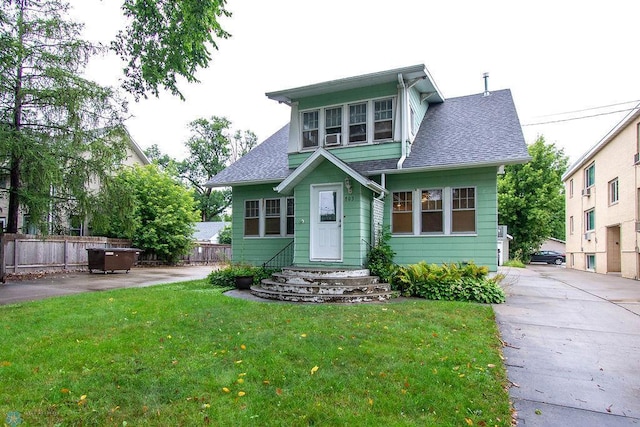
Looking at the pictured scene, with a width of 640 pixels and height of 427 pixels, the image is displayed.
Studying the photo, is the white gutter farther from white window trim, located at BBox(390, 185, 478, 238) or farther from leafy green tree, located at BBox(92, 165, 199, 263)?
leafy green tree, located at BBox(92, 165, 199, 263)

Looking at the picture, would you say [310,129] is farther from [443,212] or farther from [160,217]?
[160,217]

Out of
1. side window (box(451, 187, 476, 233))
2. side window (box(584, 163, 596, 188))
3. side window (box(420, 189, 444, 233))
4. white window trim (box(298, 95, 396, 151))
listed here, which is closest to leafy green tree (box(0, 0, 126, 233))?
white window trim (box(298, 95, 396, 151))

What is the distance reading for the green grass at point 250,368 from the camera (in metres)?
3.10

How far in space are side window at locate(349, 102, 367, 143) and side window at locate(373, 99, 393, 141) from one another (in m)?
0.30

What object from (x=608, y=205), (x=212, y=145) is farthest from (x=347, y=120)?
(x=212, y=145)

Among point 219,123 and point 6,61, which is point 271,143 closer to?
point 6,61

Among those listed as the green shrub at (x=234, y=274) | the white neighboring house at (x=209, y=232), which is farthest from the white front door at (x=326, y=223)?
the white neighboring house at (x=209, y=232)

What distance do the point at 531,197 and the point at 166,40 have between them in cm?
2801

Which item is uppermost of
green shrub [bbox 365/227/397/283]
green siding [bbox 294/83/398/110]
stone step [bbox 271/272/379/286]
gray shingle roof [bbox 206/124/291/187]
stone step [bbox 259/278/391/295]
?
green siding [bbox 294/83/398/110]

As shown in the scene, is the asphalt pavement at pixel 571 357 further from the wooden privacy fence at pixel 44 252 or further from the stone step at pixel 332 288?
the wooden privacy fence at pixel 44 252

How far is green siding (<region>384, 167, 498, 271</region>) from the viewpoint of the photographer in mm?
9367

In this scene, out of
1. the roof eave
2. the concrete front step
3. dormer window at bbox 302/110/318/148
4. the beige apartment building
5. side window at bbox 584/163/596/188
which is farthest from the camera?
side window at bbox 584/163/596/188

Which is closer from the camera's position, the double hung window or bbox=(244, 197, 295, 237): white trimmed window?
the double hung window

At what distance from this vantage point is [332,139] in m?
11.2
